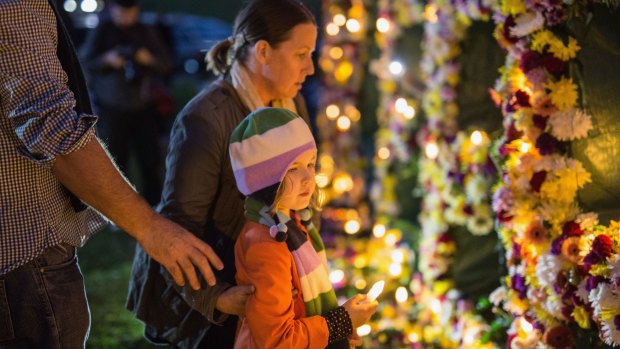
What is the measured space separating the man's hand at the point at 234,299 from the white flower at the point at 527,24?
1.92m

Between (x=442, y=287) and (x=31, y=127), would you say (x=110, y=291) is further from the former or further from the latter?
(x=31, y=127)

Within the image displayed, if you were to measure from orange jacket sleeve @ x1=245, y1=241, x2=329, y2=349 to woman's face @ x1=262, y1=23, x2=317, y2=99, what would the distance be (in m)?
0.85

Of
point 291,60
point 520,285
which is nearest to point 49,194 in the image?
point 291,60

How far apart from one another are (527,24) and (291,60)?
1230mm

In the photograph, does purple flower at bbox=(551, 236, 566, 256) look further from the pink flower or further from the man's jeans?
the man's jeans

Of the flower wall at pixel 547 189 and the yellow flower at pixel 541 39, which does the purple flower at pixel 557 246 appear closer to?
the flower wall at pixel 547 189

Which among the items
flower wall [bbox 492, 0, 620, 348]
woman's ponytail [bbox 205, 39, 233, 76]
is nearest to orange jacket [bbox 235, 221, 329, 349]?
woman's ponytail [bbox 205, 39, 233, 76]

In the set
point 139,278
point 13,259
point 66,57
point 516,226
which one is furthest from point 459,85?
point 13,259

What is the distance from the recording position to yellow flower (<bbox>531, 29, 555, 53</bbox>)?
12.2ft

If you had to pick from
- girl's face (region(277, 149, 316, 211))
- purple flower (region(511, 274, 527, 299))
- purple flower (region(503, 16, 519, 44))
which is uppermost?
purple flower (region(503, 16, 519, 44))

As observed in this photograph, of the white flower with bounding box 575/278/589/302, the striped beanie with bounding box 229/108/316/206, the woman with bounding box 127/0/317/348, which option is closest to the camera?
the striped beanie with bounding box 229/108/316/206

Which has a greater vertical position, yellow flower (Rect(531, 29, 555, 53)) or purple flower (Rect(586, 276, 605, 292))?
yellow flower (Rect(531, 29, 555, 53))

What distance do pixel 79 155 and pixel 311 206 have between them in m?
1.01

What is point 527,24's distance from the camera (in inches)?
150
